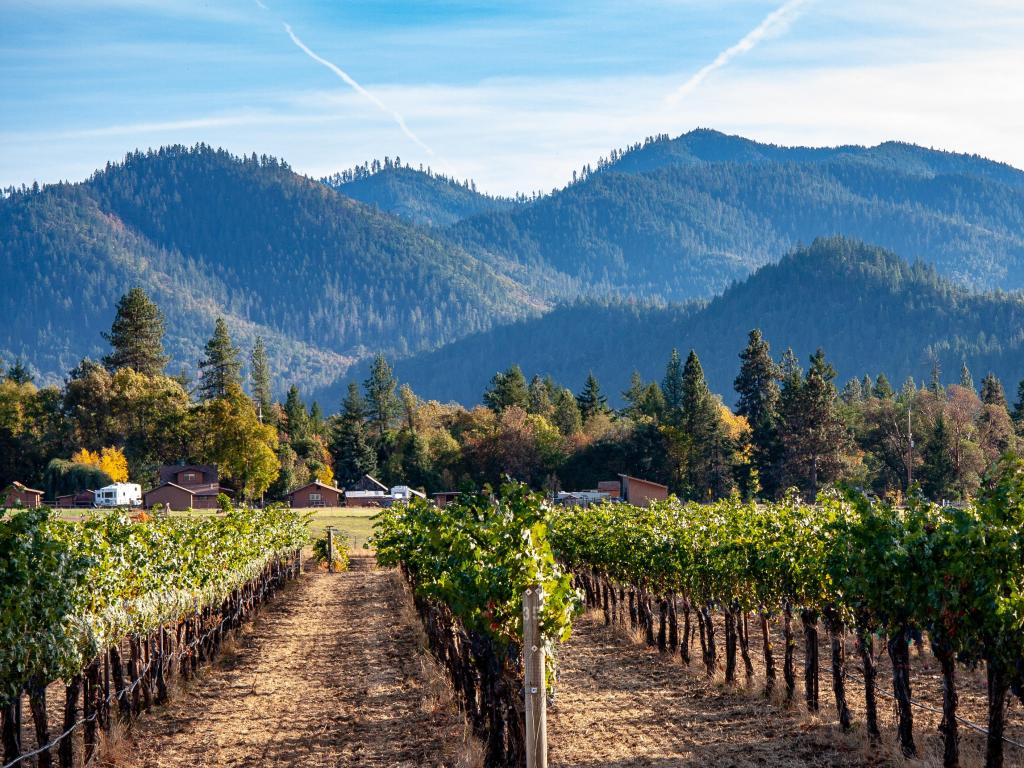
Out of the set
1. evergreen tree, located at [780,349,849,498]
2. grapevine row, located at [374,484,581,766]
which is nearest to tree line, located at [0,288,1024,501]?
evergreen tree, located at [780,349,849,498]

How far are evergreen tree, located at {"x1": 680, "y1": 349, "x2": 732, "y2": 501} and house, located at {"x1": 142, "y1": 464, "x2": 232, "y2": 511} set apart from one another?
4096 cm

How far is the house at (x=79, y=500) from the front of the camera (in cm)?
10287

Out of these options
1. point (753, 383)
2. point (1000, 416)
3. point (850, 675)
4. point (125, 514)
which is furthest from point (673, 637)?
point (753, 383)

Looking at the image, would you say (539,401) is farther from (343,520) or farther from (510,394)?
(343,520)

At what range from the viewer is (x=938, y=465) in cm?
8731

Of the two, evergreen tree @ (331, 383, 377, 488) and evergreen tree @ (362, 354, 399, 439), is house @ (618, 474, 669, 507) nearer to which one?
evergreen tree @ (331, 383, 377, 488)

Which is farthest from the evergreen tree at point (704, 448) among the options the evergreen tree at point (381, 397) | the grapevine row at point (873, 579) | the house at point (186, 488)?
the grapevine row at point (873, 579)

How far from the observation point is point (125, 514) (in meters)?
22.2

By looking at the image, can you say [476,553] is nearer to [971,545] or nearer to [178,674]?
[971,545]

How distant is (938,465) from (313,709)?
240 feet

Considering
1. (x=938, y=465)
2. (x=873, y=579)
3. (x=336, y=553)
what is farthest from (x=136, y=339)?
(x=873, y=579)

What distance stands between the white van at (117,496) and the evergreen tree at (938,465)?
62.8 meters

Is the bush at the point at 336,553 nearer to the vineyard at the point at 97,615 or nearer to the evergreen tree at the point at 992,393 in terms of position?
the vineyard at the point at 97,615

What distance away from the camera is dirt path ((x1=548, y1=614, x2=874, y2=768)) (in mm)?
18269
